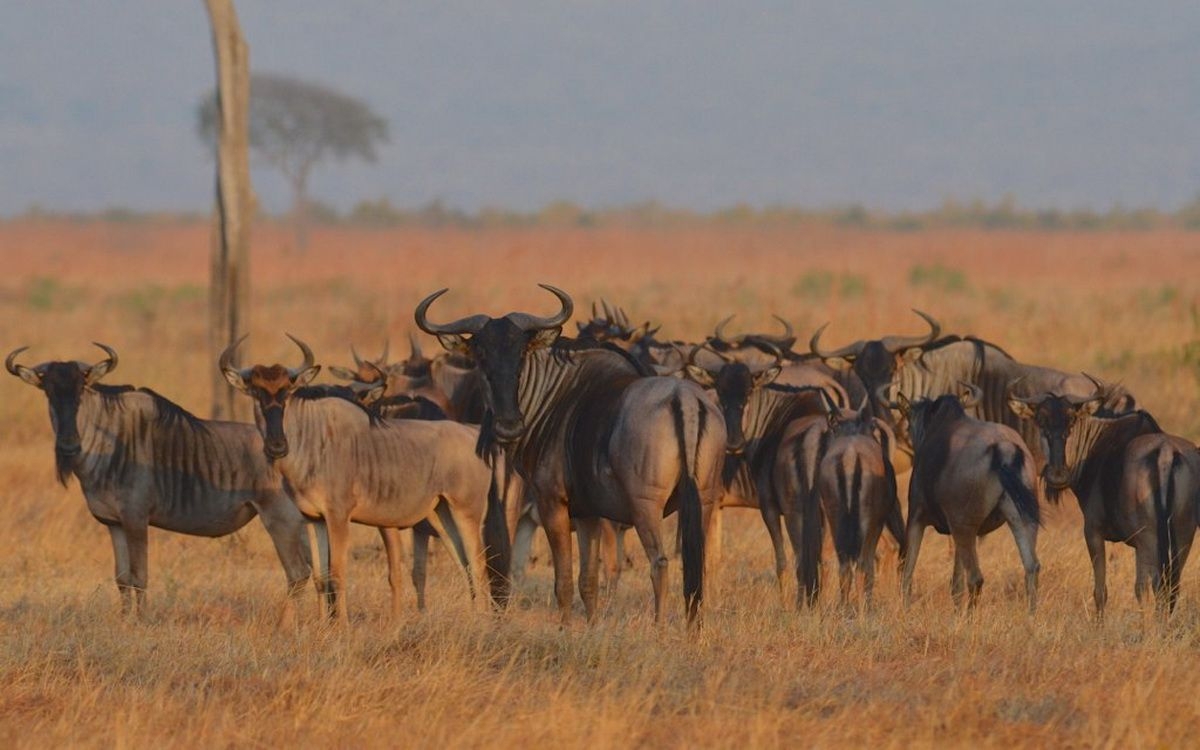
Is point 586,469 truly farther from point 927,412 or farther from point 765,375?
point 765,375

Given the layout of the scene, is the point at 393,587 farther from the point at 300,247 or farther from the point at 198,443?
the point at 300,247

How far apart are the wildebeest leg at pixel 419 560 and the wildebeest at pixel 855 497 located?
246 centimetres

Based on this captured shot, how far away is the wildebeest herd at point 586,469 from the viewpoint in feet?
28.6

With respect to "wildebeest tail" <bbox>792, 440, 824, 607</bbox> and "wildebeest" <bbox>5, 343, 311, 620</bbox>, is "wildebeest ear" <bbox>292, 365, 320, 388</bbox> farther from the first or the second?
"wildebeest tail" <bbox>792, 440, 824, 607</bbox>

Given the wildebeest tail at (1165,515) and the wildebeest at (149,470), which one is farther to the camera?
the wildebeest at (149,470)

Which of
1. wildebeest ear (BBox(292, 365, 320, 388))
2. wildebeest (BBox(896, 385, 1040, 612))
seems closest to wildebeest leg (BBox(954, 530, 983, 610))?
wildebeest (BBox(896, 385, 1040, 612))

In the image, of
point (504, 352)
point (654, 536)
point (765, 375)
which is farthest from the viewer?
point (765, 375)

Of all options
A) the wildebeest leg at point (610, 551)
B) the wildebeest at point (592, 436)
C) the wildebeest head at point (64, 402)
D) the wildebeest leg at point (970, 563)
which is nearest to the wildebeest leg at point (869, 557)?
the wildebeest leg at point (970, 563)

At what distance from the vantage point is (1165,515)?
9391 millimetres

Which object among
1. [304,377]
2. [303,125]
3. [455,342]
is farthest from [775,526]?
[303,125]

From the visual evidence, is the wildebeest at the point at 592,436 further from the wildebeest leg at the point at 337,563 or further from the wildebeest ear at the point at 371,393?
the wildebeest ear at the point at 371,393

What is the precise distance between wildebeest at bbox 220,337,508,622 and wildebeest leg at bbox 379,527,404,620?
0.23 m

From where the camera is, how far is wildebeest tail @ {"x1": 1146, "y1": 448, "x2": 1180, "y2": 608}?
9.38 meters

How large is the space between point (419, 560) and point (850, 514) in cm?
279
